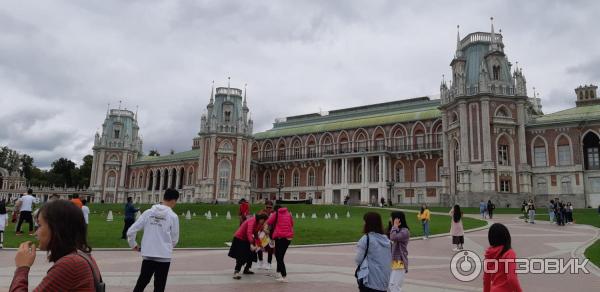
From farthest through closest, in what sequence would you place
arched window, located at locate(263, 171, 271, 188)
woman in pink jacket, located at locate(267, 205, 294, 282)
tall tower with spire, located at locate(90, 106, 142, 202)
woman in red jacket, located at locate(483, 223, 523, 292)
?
tall tower with spire, located at locate(90, 106, 142, 202), arched window, located at locate(263, 171, 271, 188), woman in pink jacket, located at locate(267, 205, 294, 282), woman in red jacket, located at locate(483, 223, 523, 292)

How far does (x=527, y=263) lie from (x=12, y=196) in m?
103

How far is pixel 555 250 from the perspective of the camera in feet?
48.9

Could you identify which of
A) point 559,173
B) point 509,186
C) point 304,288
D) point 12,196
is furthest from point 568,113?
point 12,196

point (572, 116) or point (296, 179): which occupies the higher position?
point (572, 116)

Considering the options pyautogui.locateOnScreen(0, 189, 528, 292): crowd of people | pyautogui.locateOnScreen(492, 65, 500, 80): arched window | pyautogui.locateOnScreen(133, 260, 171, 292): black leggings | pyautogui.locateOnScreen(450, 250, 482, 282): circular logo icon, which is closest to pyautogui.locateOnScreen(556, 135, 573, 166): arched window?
pyautogui.locateOnScreen(492, 65, 500, 80): arched window

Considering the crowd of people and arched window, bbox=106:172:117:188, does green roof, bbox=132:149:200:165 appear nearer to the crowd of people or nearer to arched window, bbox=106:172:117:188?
arched window, bbox=106:172:117:188

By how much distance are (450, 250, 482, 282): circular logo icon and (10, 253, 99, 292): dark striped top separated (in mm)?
8702

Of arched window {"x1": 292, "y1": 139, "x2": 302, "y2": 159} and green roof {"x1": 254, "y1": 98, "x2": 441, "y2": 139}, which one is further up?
green roof {"x1": 254, "y1": 98, "x2": 441, "y2": 139}

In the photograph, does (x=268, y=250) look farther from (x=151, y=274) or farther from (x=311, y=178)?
(x=311, y=178)

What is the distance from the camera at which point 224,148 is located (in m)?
64.1

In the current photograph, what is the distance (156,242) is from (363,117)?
210 ft

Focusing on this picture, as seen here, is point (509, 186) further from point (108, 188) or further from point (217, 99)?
point (108, 188)

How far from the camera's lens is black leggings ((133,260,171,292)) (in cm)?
668

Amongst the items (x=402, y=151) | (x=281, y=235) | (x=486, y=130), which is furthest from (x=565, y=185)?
(x=281, y=235)
